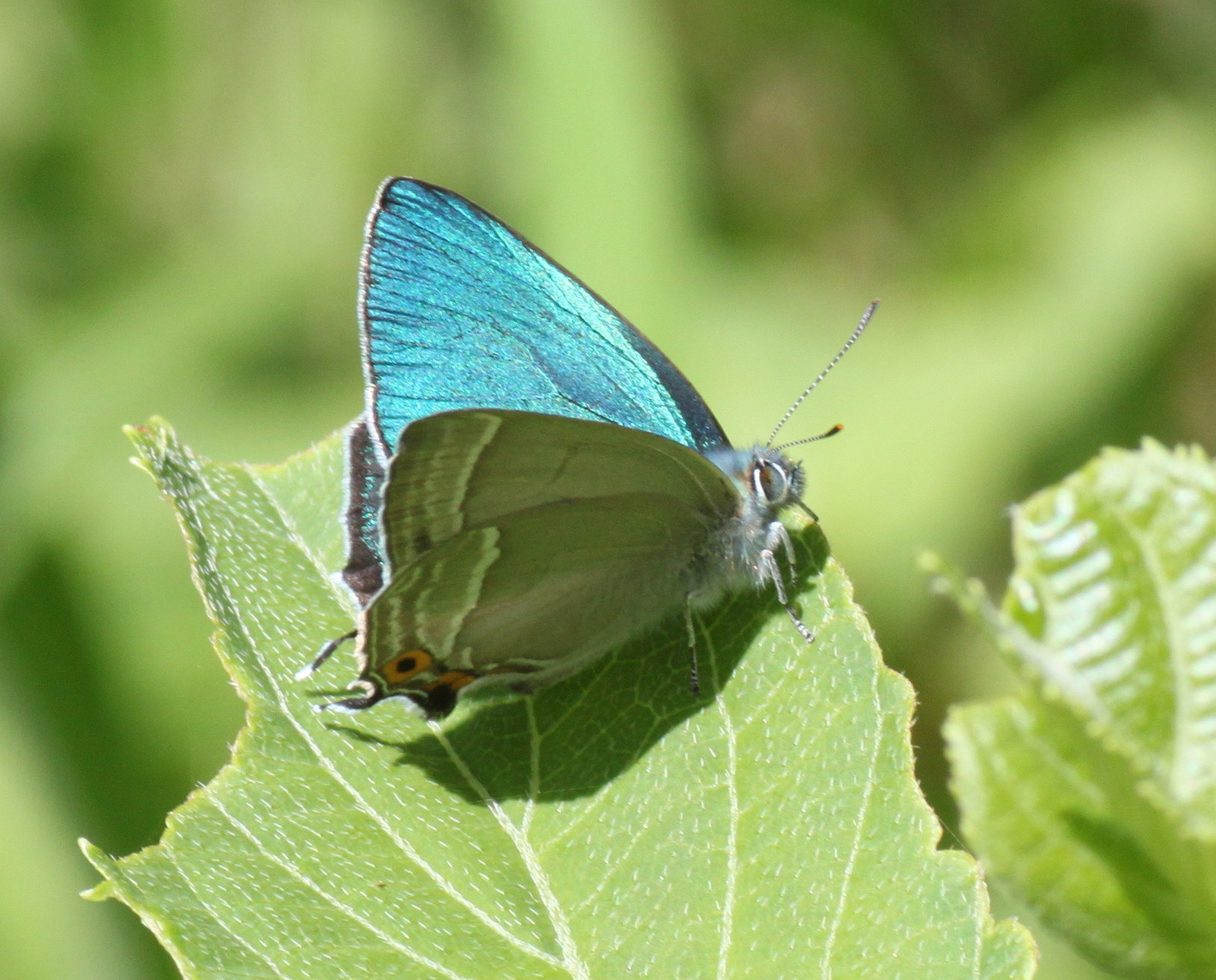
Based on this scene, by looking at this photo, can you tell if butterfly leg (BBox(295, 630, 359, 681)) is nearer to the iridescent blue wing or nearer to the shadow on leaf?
the shadow on leaf

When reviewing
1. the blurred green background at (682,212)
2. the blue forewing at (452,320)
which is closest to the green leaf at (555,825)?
the blue forewing at (452,320)

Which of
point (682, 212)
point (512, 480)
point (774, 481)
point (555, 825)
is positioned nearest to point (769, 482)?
point (774, 481)

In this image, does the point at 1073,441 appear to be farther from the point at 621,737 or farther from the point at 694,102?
the point at 621,737

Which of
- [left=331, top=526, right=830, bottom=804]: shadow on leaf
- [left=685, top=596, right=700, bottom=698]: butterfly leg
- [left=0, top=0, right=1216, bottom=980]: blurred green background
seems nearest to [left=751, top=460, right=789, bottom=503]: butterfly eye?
Answer: [left=331, top=526, right=830, bottom=804]: shadow on leaf

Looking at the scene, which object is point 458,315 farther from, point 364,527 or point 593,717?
point 593,717

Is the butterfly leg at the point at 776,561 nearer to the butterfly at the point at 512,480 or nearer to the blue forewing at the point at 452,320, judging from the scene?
the butterfly at the point at 512,480

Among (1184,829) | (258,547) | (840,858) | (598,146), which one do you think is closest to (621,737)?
(840,858)
